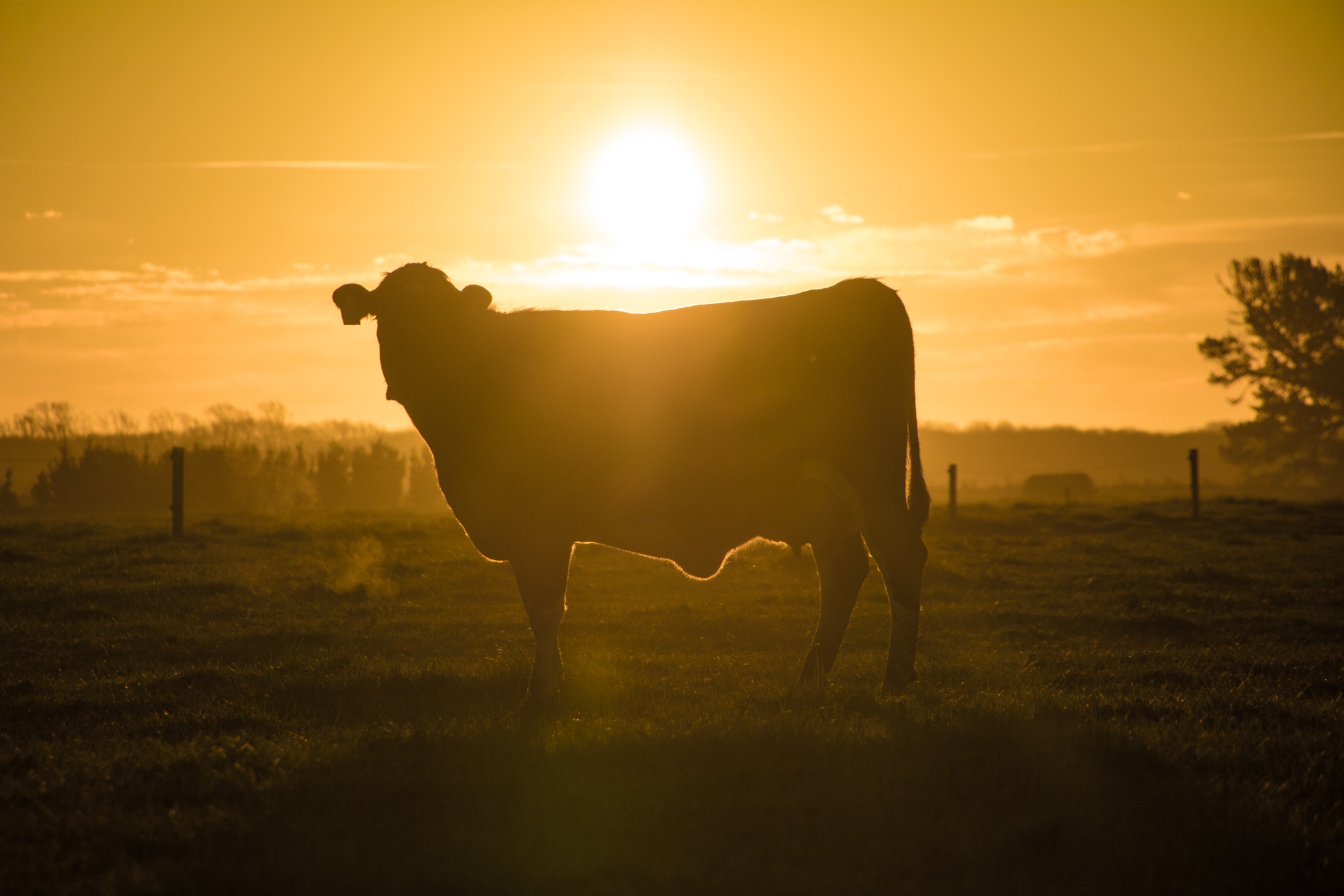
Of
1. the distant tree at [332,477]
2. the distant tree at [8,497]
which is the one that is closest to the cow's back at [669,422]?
the distant tree at [8,497]

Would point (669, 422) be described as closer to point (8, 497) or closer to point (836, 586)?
point (836, 586)

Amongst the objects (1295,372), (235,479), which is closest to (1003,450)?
(1295,372)

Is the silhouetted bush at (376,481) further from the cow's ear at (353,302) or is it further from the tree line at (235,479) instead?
the cow's ear at (353,302)

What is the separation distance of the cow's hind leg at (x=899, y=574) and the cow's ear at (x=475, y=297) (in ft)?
10.3

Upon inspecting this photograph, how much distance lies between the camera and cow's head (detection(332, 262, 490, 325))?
7.77 m

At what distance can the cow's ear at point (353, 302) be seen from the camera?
779 centimetres

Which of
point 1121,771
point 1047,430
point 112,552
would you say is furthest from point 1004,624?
point 1047,430

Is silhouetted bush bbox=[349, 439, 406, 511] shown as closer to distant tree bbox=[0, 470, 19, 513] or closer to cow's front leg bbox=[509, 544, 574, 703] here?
distant tree bbox=[0, 470, 19, 513]

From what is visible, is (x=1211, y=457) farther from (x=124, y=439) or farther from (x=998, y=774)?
(x=998, y=774)

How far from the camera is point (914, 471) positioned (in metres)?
8.07

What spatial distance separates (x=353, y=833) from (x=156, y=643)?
651cm

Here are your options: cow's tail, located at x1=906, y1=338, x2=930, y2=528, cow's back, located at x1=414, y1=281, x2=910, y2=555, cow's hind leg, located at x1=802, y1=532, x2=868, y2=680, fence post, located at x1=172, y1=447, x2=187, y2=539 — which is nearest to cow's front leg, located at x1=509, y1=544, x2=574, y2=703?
cow's back, located at x1=414, y1=281, x2=910, y2=555

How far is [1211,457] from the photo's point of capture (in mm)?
111250

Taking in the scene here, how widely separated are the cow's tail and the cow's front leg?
2.62m
